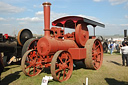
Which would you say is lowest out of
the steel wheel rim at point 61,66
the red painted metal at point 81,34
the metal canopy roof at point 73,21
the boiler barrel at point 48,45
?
the steel wheel rim at point 61,66

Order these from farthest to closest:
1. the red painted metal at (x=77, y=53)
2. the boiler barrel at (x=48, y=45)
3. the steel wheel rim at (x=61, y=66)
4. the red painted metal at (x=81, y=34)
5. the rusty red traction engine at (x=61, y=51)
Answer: the red painted metal at (x=81, y=34) < the red painted metal at (x=77, y=53) < the boiler barrel at (x=48, y=45) < the rusty red traction engine at (x=61, y=51) < the steel wheel rim at (x=61, y=66)

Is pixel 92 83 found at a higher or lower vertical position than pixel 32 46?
lower

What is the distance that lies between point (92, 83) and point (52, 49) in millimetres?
1902

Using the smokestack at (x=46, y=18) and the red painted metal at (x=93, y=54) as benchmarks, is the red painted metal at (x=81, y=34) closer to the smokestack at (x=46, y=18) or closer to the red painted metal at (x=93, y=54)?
the red painted metal at (x=93, y=54)

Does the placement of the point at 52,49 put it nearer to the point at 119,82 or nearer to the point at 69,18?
the point at 69,18

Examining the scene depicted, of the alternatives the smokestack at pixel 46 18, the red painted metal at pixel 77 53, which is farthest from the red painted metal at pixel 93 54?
the smokestack at pixel 46 18

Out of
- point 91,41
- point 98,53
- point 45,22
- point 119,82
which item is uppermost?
point 45,22

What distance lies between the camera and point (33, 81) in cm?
496

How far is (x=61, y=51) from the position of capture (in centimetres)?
502

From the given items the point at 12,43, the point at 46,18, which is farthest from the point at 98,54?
the point at 12,43

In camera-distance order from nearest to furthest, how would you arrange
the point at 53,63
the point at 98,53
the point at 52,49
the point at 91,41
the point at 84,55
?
the point at 53,63
the point at 52,49
the point at 84,55
the point at 91,41
the point at 98,53

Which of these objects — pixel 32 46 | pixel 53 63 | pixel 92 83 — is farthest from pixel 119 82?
pixel 32 46

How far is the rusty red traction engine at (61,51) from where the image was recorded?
5246mm

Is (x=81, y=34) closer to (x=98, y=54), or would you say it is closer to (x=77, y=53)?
(x=77, y=53)
